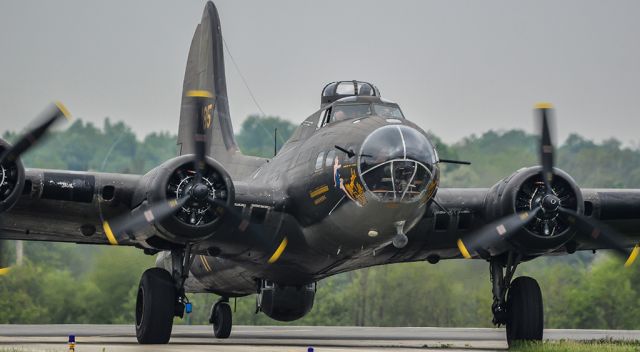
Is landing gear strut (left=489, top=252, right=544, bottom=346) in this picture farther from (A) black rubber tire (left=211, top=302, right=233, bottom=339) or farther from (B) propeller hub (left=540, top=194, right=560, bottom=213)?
(A) black rubber tire (left=211, top=302, right=233, bottom=339)

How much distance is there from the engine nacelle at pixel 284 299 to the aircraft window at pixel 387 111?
479cm

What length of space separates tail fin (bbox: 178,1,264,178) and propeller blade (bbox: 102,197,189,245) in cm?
739

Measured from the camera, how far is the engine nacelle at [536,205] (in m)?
22.8

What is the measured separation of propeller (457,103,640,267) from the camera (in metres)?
22.6

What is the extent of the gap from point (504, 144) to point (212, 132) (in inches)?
2967

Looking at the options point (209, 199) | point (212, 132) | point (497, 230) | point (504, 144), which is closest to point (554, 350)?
point (497, 230)

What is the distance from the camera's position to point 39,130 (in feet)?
73.3

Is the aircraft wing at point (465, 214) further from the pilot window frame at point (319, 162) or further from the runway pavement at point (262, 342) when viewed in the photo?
the pilot window frame at point (319, 162)

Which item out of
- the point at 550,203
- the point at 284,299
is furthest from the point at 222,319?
the point at 550,203

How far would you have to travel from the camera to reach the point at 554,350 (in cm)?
2106

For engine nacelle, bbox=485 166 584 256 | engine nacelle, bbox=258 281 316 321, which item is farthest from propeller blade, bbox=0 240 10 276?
engine nacelle, bbox=485 166 584 256

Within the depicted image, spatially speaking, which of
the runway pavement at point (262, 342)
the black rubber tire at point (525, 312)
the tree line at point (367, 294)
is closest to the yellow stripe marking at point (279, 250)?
the runway pavement at point (262, 342)

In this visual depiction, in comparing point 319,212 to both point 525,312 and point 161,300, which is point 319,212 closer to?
point 161,300

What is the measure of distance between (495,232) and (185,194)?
6309 mm
